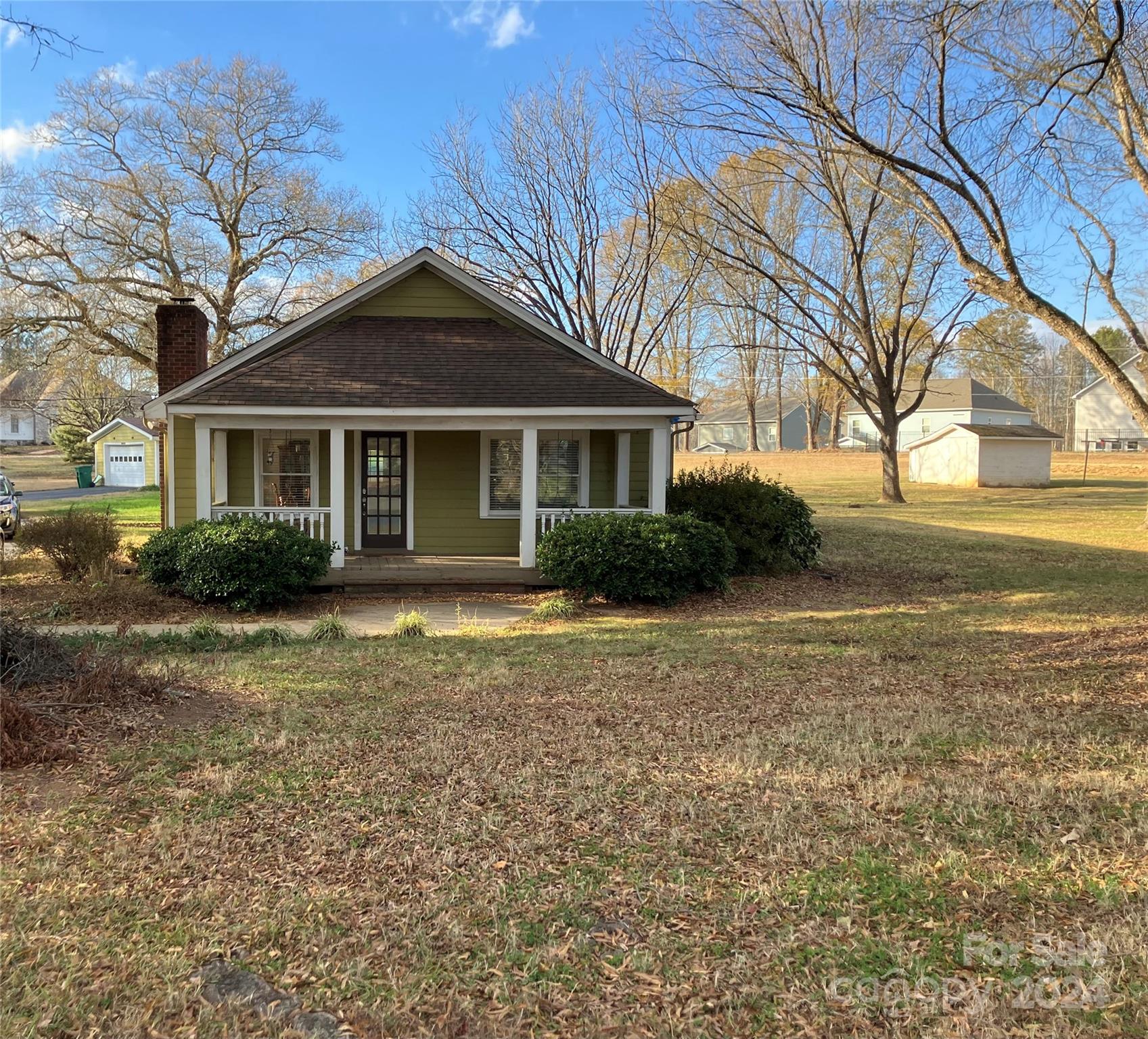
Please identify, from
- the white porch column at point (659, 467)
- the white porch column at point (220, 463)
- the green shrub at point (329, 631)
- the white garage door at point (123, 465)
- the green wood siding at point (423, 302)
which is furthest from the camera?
the white garage door at point (123, 465)

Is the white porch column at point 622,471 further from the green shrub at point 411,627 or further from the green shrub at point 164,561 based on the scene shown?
the green shrub at point 164,561

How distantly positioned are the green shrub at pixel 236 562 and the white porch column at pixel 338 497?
76 cm

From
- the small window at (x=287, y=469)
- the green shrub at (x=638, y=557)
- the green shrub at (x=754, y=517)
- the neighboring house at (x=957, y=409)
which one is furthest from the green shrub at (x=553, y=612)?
the neighboring house at (x=957, y=409)

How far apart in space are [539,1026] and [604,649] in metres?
5.91

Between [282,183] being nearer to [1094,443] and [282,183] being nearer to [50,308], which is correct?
[50,308]

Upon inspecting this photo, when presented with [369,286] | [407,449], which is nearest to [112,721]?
[407,449]

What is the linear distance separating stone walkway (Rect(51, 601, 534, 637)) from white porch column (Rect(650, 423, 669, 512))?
2.69m

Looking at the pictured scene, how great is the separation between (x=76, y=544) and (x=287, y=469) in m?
3.26


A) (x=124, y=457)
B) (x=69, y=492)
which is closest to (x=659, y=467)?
(x=69, y=492)

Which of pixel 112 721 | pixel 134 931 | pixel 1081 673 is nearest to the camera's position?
pixel 134 931

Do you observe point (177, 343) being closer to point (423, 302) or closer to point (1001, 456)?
point (423, 302)

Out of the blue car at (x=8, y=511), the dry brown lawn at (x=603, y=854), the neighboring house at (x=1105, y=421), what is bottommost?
the dry brown lawn at (x=603, y=854)

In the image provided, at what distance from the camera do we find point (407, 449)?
1408 cm

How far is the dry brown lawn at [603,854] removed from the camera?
9.43 feet
